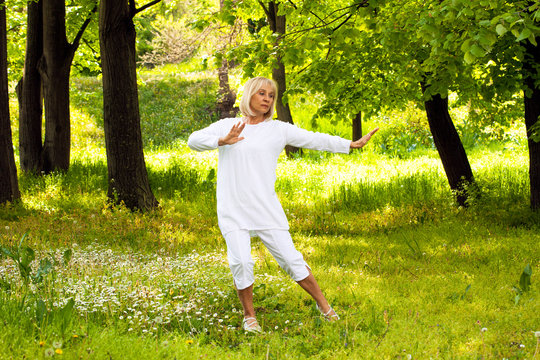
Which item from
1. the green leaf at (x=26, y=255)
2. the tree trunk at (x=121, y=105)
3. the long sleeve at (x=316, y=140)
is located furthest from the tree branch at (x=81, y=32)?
the long sleeve at (x=316, y=140)

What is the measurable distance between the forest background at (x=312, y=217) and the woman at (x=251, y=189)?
1.58ft

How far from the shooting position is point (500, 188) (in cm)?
998

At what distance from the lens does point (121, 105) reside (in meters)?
9.50

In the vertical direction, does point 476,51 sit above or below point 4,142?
above

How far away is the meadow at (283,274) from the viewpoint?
4078mm

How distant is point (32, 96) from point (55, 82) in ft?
3.48

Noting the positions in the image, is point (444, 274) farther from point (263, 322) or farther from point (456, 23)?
point (456, 23)

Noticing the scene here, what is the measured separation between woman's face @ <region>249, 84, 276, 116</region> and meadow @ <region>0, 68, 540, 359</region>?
1.79m

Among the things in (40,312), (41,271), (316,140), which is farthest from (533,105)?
(40,312)

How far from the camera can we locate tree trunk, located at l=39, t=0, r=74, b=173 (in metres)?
12.0

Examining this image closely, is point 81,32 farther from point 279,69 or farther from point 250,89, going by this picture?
point 250,89

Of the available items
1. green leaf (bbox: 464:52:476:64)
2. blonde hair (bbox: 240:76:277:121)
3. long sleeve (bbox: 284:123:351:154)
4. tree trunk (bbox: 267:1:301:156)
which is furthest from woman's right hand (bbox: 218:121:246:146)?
tree trunk (bbox: 267:1:301:156)

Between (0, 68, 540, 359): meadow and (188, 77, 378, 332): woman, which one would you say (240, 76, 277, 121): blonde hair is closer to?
(188, 77, 378, 332): woman

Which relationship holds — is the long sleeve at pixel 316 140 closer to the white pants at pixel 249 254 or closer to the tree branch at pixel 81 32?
the white pants at pixel 249 254
